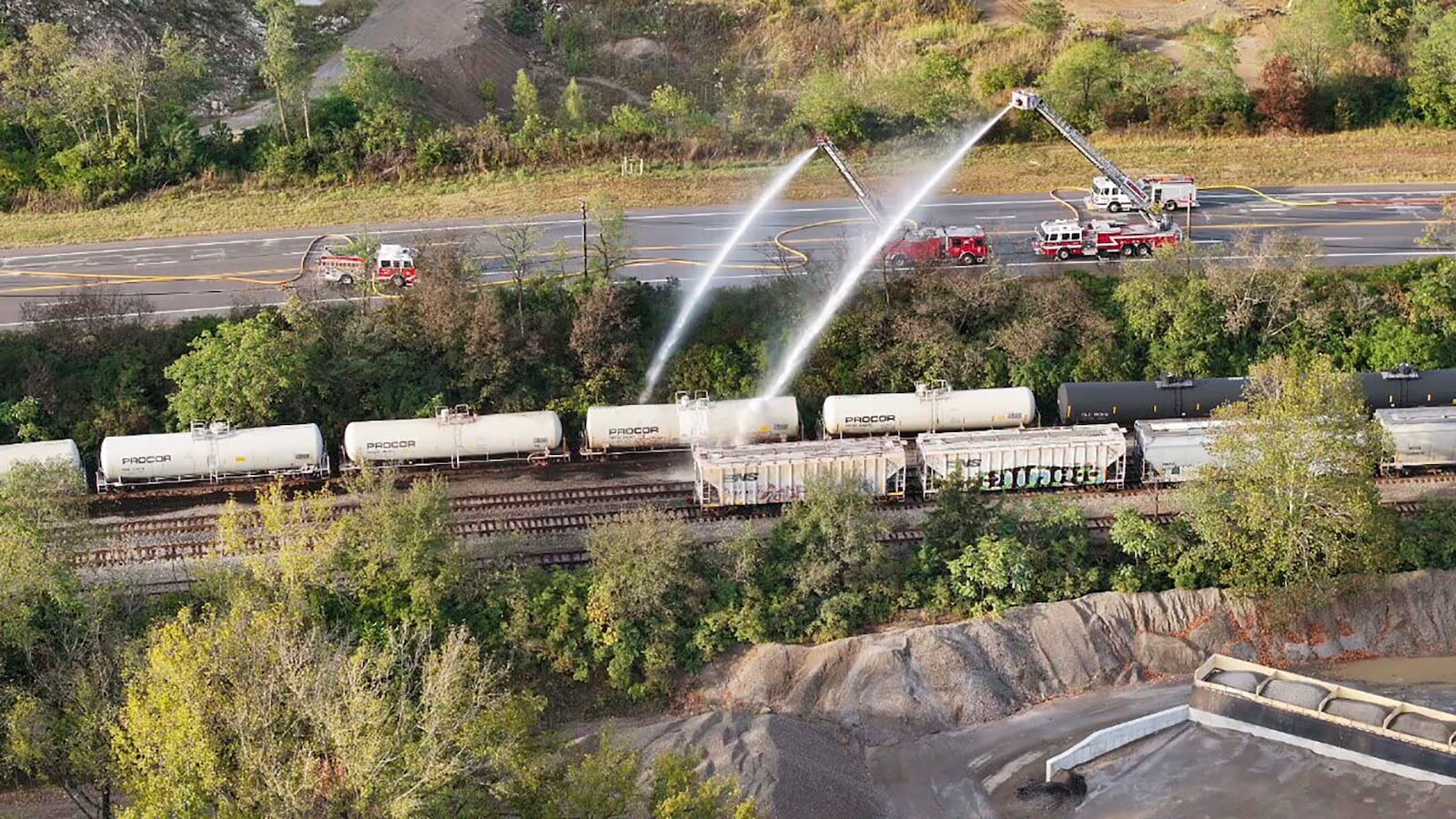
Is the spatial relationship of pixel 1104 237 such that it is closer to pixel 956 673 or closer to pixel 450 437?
pixel 956 673

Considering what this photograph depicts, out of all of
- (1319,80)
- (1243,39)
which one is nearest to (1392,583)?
(1319,80)

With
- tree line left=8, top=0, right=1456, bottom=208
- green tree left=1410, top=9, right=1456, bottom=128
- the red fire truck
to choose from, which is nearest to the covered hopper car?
tree line left=8, top=0, right=1456, bottom=208

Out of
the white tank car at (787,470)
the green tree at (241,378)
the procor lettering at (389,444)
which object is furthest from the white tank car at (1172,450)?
the green tree at (241,378)

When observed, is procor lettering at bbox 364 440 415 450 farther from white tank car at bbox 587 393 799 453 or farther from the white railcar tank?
Result: white tank car at bbox 587 393 799 453

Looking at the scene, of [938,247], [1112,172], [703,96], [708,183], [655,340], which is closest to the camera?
[655,340]

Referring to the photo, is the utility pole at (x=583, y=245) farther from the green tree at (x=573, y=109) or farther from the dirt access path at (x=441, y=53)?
the dirt access path at (x=441, y=53)

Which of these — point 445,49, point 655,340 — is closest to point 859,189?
point 655,340
